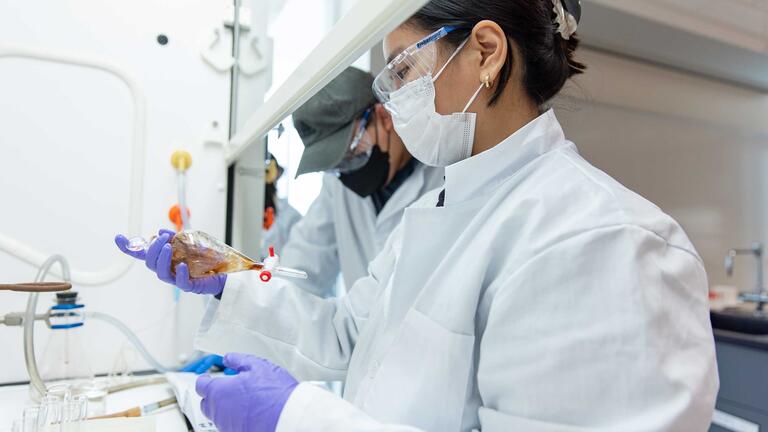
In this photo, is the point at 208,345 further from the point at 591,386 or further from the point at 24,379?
the point at 591,386

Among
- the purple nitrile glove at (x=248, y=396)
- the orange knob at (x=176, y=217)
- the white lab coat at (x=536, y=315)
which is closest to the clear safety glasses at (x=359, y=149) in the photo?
the orange knob at (x=176, y=217)

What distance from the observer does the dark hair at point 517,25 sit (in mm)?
753

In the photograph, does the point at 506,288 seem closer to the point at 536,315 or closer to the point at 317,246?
the point at 536,315

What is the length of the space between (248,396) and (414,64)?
58 cm

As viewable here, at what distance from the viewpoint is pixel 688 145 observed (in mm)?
3139

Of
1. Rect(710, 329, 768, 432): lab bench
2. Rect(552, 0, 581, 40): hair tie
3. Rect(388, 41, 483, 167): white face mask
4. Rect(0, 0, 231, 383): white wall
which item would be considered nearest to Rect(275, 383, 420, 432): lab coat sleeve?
Rect(388, 41, 483, 167): white face mask

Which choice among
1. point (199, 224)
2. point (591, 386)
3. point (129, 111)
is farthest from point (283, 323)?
point (129, 111)

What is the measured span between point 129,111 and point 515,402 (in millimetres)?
1240

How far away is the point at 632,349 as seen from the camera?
0.50 meters

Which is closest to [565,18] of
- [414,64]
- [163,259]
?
[414,64]

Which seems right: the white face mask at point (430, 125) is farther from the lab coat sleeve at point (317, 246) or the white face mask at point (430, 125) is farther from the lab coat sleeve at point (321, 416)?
the lab coat sleeve at point (317, 246)

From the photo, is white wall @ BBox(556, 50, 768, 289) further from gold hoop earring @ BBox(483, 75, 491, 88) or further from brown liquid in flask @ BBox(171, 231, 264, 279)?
brown liquid in flask @ BBox(171, 231, 264, 279)

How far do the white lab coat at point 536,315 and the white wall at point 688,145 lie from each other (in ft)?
6.99

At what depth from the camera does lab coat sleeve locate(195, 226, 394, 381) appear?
3.24 ft
